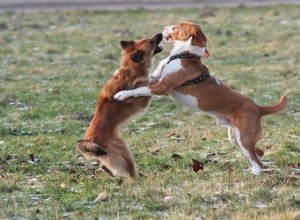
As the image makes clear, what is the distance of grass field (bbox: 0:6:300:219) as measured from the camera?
755cm

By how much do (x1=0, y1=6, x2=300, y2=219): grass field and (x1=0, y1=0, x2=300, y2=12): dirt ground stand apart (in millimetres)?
8571

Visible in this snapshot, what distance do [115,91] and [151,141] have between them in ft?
6.00

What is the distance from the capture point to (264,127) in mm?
11812

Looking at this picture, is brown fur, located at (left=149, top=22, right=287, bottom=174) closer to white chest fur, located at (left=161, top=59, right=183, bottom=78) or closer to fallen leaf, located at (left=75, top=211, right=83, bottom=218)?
white chest fur, located at (left=161, top=59, right=183, bottom=78)

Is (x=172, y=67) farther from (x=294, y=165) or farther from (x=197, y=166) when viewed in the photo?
(x=294, y=165)

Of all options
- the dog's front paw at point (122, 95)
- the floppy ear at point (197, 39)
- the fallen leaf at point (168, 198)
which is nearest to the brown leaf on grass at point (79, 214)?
the fallen leaf at point (168, 198)

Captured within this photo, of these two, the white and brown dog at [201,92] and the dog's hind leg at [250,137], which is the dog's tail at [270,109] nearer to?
the white and brown dog at [201,92]

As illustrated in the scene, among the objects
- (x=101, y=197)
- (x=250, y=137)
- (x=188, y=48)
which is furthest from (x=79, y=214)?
(x=188, y=48)

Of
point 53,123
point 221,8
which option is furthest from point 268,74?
point 221,8

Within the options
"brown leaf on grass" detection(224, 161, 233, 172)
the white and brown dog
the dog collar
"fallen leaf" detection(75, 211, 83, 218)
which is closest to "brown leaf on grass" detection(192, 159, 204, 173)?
"brown leaf on grass" detection(224, 161, 233, 172)

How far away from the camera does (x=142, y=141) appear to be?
10.7 meters

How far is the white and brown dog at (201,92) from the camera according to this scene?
28.7ft

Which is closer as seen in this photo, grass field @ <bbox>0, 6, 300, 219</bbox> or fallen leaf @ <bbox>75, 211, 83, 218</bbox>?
fallen leaf @ <bbox>75, 211, 83, 218</bbox>

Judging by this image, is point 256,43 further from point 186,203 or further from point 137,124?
point 186,203
